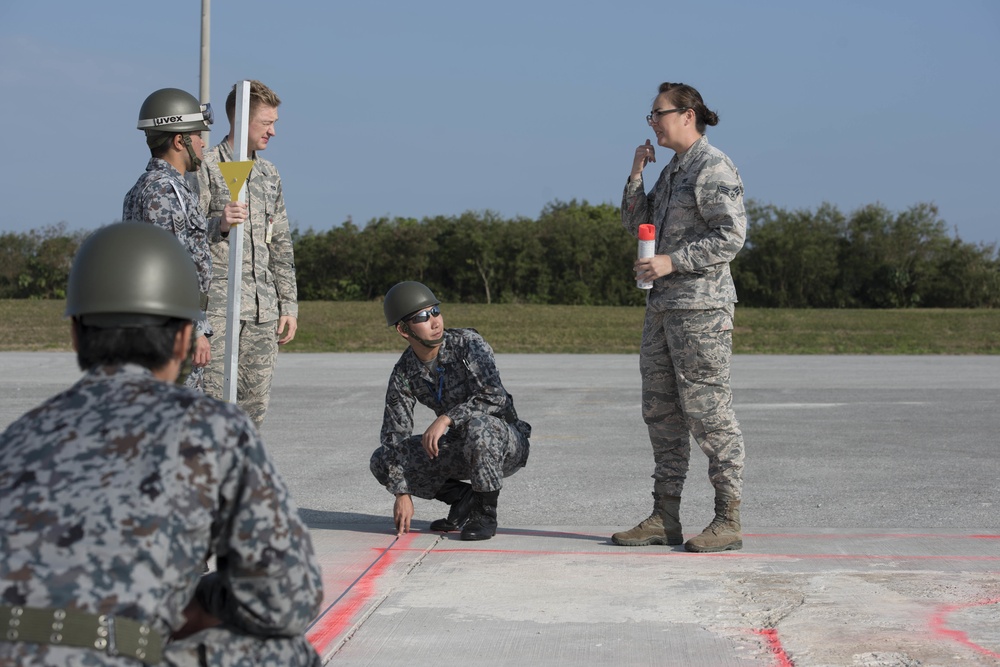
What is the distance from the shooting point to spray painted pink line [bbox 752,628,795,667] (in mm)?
3568

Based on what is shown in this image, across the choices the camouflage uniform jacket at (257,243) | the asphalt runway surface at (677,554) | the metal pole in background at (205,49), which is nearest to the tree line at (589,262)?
the metal pole in background at (205,49)

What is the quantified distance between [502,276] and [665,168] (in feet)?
117

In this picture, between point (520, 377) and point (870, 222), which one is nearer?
point (520, 377)

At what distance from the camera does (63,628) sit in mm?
1809

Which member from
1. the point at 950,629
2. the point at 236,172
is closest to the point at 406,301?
the point at 236,172

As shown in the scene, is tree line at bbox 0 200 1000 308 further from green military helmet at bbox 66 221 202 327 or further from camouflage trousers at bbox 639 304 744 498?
green military helmet at bbox 66 221 202 327

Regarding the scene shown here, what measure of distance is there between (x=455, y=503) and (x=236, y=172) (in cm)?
214

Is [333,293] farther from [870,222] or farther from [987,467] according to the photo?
[987,467]

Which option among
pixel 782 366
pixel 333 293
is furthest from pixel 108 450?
pixel 333 293

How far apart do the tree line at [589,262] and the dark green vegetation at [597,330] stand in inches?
275

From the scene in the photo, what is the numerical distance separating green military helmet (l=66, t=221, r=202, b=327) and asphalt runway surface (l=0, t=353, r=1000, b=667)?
1837 mm

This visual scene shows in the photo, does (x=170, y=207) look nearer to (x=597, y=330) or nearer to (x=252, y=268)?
(x=252, y=268)

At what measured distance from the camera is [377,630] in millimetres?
3934

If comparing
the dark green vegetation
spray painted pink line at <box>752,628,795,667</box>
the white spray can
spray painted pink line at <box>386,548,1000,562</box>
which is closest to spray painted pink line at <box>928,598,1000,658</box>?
spray painted pink line at <box>752,628,795,667</box>
